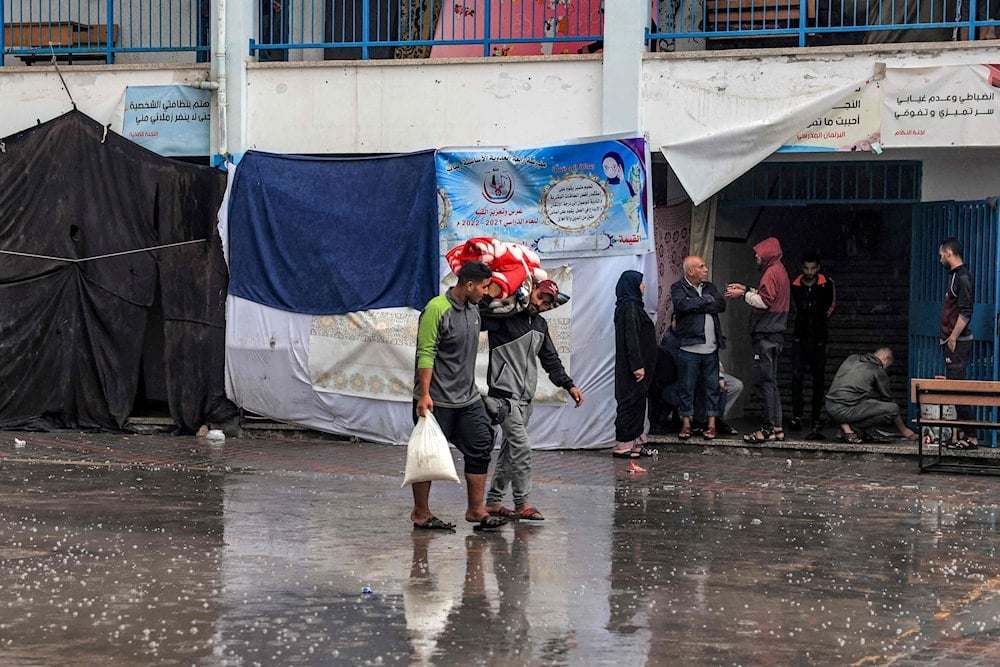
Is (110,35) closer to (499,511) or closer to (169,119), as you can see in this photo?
(169,119)

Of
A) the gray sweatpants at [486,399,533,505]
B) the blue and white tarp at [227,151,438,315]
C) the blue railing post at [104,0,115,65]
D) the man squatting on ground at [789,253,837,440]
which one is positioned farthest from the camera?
the blue railing post at [104,0,115,65]

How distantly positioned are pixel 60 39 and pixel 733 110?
7738mm

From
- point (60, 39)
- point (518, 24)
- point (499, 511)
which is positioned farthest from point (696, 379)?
point (60, 39)

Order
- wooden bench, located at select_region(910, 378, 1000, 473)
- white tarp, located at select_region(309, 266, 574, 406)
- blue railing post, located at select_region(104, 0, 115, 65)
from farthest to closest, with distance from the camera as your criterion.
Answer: blue railing post, located at select_region(104, 0, 115, 65), white tarp, located at select_region(309, 266, 574, 406), wooden bench, located at select_region(910, 378, 1000, 473)

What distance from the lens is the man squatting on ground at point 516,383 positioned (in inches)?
382

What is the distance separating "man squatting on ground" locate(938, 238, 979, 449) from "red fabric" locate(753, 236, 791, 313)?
4.82 feet

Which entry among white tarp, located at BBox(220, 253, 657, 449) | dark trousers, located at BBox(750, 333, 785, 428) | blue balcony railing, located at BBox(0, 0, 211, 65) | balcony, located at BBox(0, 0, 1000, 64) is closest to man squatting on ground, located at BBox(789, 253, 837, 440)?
dark trousers, located at BBox(750, 333, 785, 428)

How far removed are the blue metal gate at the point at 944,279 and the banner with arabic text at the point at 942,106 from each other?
0.87 m

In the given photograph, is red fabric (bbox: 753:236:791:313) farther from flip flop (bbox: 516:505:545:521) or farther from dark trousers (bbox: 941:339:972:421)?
flip flop (bbox: 516:505:545:521)

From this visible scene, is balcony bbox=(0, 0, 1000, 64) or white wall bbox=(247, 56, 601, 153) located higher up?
balcony bbox=(0, 0, 1000, 64)

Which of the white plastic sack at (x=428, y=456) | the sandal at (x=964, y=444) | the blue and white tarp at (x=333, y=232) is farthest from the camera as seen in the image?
the blue and white tarp at (x=333, y=232)

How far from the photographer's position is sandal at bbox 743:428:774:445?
1391 centimetres

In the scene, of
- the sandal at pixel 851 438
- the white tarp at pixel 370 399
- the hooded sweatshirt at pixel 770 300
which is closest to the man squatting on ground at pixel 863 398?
the sandal at pixel 851 438

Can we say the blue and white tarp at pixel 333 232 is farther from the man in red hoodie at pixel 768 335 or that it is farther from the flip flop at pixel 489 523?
the flip flop at pixel 489 523
